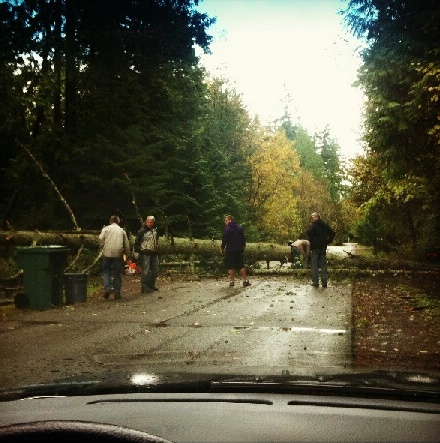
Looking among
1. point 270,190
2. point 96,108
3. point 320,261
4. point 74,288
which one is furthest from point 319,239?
point 270,190

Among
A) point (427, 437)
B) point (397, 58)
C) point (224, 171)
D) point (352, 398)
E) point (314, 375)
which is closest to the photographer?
point (427, 437)

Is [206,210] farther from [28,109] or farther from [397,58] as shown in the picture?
[397,58]

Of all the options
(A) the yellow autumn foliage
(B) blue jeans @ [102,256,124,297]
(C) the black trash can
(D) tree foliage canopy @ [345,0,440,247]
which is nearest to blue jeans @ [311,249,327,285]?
(D) tree foliage canopy @ [345,0,440,247]

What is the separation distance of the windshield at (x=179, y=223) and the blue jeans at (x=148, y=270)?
67 mm

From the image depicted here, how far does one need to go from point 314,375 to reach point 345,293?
43.5 feet

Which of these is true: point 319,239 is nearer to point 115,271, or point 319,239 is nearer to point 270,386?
point 115,271

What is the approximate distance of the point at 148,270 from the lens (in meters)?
16.6

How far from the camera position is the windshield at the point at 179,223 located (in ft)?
25.4

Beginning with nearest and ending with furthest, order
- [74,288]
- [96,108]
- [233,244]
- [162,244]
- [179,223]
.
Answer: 1. [74,288]
2. [233,244]
3. [162,244]
4. [96,108]
5. [179,223]

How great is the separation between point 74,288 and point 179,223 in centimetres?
1643

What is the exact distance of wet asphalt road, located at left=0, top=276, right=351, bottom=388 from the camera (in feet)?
23.3

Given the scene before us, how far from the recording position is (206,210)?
31.2 metres

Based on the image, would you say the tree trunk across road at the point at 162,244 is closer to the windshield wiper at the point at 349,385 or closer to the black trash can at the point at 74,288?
the black trash can at the point at 74,288

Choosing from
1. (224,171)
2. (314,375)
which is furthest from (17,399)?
(224,171)
